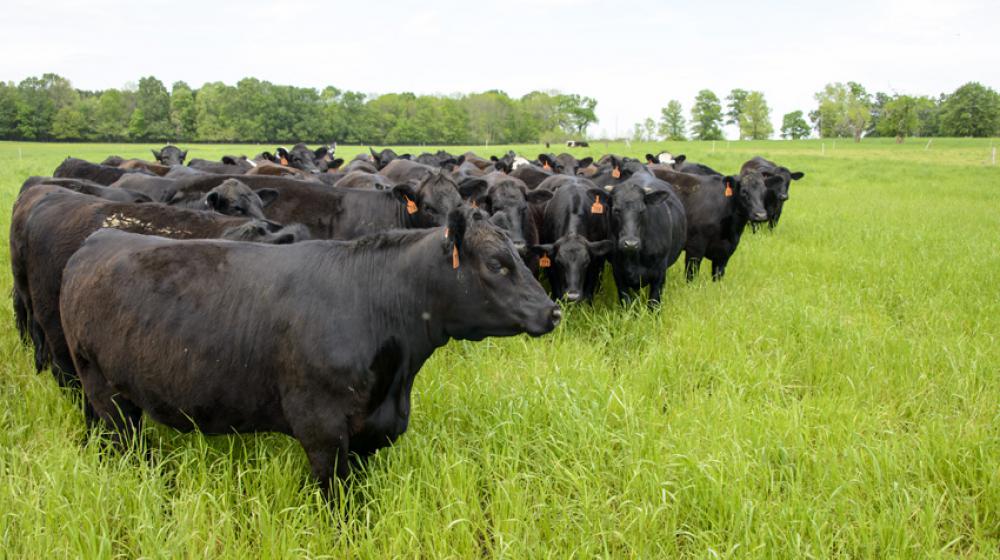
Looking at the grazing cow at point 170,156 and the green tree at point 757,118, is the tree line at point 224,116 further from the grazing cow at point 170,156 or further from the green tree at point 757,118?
the grazing cow at point 170,156

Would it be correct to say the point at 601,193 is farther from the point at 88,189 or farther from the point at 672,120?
the point at 672,120

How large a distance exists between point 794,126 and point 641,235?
13755 centimetres

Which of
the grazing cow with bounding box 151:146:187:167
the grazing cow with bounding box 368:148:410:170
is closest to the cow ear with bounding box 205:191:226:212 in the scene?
the grazing cow with bounding box 368:148:410:170

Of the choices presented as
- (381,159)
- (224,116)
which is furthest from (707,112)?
(381,159)

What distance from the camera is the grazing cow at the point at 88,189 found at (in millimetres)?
5938

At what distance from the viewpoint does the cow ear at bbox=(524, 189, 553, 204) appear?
28.2ft

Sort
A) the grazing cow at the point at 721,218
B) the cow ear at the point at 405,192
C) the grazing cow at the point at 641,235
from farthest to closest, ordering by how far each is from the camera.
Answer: the grazing cow at the point at 721,218, the grazing cow at the point at 641,235, the cow ear at the point at 405,192

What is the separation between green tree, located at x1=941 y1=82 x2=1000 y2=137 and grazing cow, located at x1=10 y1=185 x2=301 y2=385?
10019 cm

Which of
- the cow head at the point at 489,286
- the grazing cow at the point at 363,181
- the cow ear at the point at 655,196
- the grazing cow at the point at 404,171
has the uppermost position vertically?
→ the grazing cow at the point at 404,171

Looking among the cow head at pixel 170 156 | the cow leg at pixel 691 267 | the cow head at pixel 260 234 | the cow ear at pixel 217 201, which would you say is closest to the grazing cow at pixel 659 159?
the cow leg at pixel 691 267

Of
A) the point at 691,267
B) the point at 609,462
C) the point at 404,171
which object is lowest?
the point at 609,462

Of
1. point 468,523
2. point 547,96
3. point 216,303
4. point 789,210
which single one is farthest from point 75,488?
point 547,96

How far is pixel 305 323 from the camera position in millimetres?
3076

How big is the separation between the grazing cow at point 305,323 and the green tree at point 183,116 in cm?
9164
